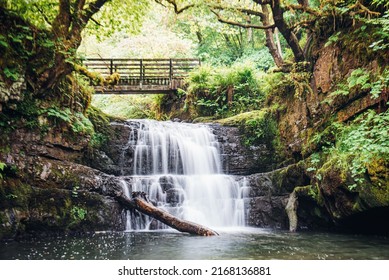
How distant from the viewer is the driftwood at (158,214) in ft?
25.1

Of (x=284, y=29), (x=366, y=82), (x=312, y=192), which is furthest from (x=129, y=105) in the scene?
(x=366, y=82)

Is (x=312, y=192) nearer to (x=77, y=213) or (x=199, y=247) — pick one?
(x=199, y=247)

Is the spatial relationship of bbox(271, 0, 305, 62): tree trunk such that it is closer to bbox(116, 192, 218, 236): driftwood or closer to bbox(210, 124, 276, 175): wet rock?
bbox(210, 124, 276, 175): wet rock

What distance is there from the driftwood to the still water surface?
0.77 feet

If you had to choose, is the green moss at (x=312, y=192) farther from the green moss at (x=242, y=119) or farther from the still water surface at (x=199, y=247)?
the green moss at (x=242, y=119)

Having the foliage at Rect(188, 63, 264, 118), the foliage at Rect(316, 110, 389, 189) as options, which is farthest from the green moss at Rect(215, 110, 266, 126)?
the foliage at Rect(316, 110, 389, 189)

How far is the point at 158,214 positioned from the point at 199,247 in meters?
2.05

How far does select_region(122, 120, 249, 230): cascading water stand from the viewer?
9367 mm

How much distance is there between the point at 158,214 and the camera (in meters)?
8.12

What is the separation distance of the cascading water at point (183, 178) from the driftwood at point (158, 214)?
36 centimetres
